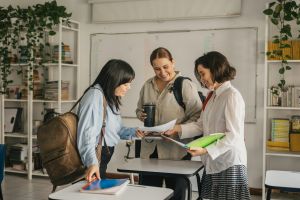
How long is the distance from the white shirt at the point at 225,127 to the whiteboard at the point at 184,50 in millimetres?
→ 2418

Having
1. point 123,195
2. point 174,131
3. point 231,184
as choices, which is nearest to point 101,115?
point 123,195

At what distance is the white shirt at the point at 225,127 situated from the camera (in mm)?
2166

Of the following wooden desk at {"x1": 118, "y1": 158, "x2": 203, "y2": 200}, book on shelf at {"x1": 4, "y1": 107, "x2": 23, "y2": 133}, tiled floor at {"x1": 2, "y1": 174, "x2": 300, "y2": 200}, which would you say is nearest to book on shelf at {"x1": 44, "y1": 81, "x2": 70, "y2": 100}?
book on shelf at {"x1": 4, "y1": 107, "x2": 23, "y2": 133}

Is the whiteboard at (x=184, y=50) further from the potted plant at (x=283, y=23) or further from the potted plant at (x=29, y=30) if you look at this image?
the potted plant at (x=29, y=30)

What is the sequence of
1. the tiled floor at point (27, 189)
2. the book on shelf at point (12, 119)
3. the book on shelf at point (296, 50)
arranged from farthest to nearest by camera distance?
the book on shelf at point (12, 119), the tiled floor at point (27, 189), the book on shelf at point (296, 50)

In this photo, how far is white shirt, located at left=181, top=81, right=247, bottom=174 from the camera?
2.17m

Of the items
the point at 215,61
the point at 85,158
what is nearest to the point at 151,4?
the point at 215,61

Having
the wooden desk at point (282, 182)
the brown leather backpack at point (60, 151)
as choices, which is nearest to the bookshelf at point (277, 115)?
the wooden desk at point (282, 182)

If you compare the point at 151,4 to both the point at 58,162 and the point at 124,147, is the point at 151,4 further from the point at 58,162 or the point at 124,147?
the point at 58,162

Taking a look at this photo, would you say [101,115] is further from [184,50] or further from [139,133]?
[184,50]

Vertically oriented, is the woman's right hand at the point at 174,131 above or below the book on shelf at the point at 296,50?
below

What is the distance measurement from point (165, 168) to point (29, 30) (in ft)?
10.7

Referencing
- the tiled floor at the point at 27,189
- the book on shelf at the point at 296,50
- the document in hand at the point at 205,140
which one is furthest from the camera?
the tiled floor at the point at 27,189

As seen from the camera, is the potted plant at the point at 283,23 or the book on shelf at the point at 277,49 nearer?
the potted plant at the point at 283,23
